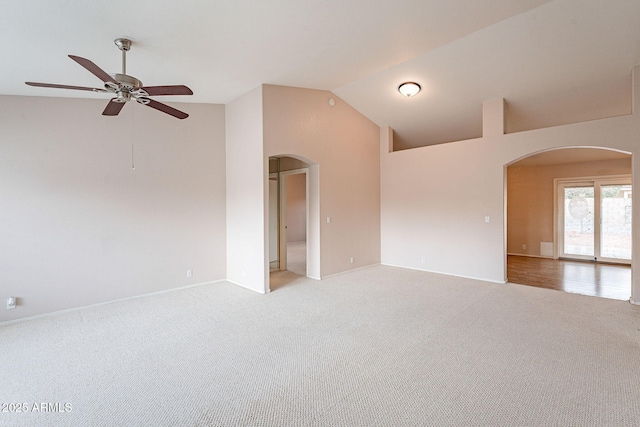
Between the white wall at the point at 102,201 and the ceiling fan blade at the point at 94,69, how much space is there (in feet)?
7.02

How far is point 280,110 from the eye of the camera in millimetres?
4926

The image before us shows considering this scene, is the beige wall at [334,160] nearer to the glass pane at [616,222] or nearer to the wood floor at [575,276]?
the wood floor at [575,276]

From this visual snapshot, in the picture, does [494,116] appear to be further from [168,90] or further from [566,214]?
[168,90]

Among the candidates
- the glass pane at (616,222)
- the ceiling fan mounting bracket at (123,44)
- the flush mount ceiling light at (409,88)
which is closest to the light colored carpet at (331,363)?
the ceiling fan mounting bracket at (123,44)

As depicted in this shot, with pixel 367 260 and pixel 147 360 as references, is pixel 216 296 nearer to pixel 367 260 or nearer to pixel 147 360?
pixel 147 360

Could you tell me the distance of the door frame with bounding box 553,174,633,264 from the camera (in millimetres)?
7057

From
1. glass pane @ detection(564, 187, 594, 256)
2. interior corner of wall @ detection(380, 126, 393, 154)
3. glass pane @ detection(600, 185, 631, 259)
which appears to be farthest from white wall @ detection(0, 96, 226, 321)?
glass pane @ detection(600, 185, 631, 259)

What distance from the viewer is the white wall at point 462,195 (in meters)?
4.34

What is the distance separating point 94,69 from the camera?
7.52 ft

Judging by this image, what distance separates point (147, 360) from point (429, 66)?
527 cm

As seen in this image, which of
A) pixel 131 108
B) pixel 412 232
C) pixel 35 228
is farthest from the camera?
pixel 412 232

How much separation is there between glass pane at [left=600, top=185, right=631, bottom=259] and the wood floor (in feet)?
1.37

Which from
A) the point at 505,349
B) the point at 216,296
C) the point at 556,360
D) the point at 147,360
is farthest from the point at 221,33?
the point at 556,360

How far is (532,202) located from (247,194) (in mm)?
7608
